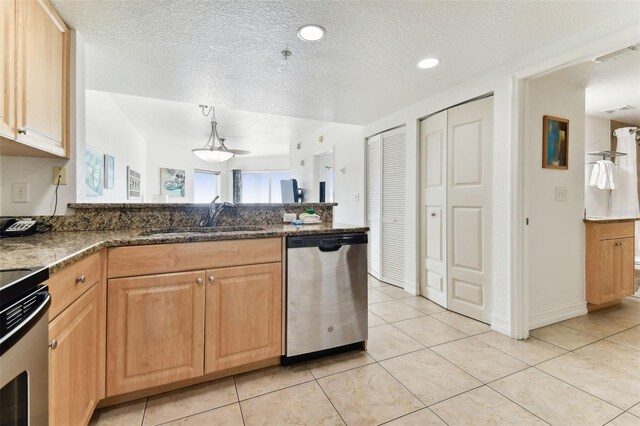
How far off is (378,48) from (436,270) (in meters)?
2.19

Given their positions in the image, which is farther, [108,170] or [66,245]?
[108,170]

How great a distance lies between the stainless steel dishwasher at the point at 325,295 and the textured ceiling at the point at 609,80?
2390 mm

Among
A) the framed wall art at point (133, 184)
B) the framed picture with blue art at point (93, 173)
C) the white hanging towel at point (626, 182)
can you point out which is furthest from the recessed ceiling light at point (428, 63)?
the framed wall art at point (133, 184)

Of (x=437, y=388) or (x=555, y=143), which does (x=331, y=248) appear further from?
(x=555, y=143)

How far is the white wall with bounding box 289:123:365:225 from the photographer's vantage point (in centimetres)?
428

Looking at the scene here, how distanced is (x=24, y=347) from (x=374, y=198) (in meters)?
3.65

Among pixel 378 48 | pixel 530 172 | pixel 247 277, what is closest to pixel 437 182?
pixel 530 172

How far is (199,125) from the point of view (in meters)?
5.08

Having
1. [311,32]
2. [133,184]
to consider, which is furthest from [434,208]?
[133,184]

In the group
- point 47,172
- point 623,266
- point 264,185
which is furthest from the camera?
point 264,185

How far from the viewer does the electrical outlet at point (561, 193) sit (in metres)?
2.59

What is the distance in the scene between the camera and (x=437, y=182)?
9.83 ft


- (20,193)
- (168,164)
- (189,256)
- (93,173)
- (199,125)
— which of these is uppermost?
(199,125)

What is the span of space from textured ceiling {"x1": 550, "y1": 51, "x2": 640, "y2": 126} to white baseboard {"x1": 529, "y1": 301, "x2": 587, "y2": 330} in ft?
6.79
